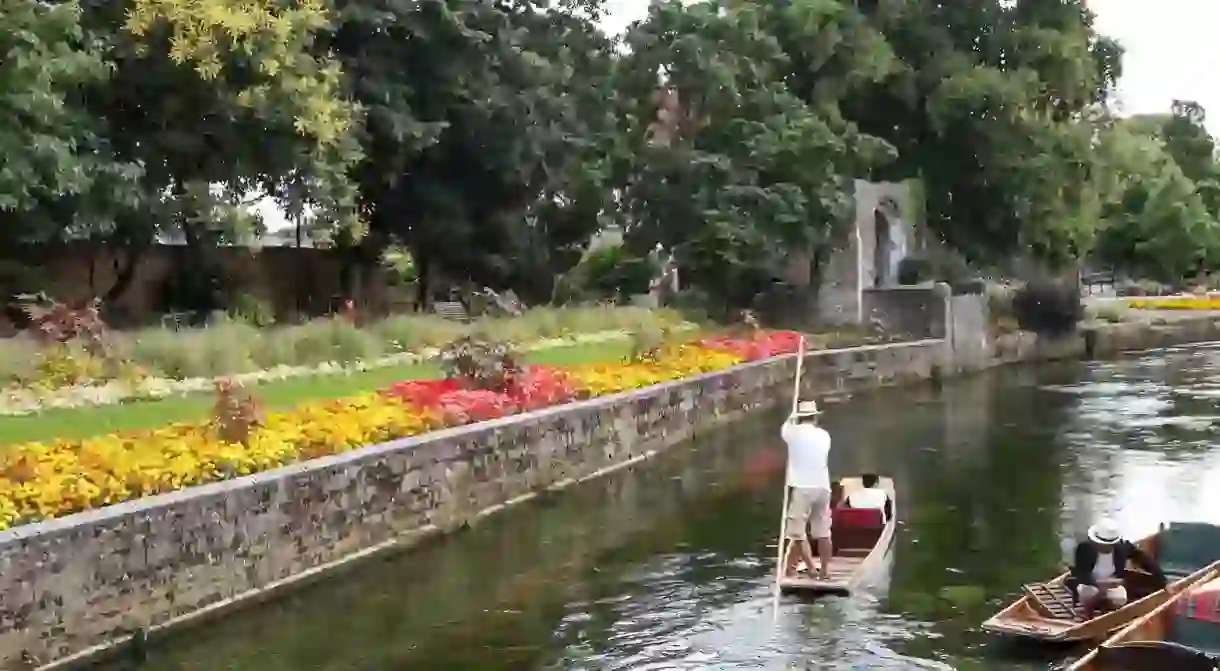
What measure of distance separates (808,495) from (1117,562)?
10.4 ft

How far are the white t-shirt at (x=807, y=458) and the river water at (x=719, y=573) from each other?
126cm

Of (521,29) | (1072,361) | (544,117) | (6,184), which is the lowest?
(1072,361)

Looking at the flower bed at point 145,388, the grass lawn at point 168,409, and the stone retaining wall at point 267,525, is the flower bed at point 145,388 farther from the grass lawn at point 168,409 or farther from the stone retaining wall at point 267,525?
the stone retaining wall at point 267,525

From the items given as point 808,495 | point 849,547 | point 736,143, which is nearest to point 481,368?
point 849,547

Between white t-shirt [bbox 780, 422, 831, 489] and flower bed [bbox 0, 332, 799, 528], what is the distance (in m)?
5.37

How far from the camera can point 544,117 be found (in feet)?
120

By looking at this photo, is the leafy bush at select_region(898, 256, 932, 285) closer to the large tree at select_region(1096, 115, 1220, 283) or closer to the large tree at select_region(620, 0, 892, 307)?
the large tree at select_region(620, 0, 892, 307)

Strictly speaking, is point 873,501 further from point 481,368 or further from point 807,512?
point 481,368

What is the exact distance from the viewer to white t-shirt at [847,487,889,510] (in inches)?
662

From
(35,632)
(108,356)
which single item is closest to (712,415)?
(108,356)

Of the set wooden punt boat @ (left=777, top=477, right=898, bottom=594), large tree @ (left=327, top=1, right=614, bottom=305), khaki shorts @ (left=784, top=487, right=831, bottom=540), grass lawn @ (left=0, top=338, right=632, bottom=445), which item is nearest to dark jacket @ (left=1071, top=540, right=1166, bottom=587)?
wooden punt boat @ (left=777, top=477, right=898, bottom=594)

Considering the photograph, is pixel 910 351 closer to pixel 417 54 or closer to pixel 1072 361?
pixel 1072 361

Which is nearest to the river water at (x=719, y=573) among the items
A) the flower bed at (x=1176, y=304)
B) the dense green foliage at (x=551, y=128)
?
the dense green foliage at (x=551, y=128)

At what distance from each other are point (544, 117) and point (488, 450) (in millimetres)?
18721
